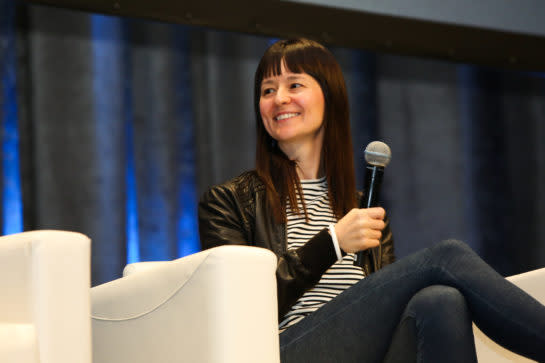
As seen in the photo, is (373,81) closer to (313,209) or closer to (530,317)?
(313,209)

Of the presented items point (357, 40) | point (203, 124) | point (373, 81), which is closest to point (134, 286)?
point (203, 124)

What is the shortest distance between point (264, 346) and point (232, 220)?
1.94 ft

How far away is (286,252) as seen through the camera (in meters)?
1.57

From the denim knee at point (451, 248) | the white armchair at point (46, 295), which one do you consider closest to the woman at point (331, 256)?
the denim knee at point (451, 248)

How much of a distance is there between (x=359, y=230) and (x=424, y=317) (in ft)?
0.77

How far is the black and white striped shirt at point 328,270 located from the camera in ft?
5.45

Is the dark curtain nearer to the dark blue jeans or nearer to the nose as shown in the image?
the nose

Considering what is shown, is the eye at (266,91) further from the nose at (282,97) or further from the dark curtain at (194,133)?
the dark curtain at (194,133)

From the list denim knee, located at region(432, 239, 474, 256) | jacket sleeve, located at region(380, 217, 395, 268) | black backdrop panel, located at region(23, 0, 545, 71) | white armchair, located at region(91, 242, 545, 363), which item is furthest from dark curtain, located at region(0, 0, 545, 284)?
denim knee, located at region(432, 239, 474, 256)

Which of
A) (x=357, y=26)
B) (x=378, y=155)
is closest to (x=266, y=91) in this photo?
(x=378, y=155)

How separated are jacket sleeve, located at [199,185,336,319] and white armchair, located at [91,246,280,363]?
0.28 meters

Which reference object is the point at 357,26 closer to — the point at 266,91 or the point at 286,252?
the point at 266,91

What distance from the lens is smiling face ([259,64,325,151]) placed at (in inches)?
72.3

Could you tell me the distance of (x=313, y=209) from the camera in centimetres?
183
